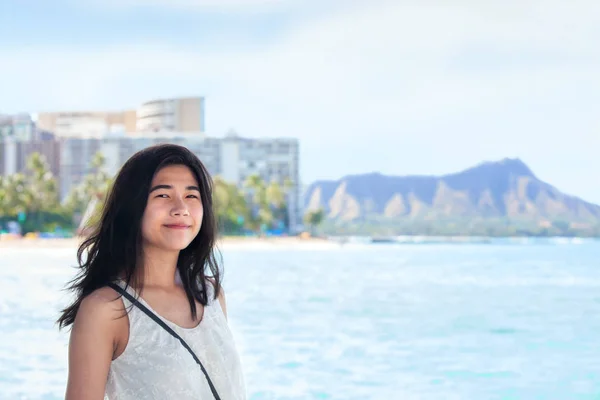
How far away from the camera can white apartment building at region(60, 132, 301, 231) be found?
68.8 m

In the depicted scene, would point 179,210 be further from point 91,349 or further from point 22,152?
point 22,152

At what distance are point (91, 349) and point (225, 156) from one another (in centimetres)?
6978

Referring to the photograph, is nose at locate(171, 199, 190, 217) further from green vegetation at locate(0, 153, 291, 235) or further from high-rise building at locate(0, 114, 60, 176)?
high-rise building at locate(0, 114, 60, 176)

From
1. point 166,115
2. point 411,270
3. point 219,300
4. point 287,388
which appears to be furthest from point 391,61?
point 219,300

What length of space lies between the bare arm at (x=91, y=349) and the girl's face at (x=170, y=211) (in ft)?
0.44

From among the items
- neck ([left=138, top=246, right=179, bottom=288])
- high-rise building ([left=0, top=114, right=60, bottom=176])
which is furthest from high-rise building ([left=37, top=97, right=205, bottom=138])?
neck ([left=138, top=246, right=179, bottom=288])

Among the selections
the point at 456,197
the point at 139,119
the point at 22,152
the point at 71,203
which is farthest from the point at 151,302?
the point at 456,197

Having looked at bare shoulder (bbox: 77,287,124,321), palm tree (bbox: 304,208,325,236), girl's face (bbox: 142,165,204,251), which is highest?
girl's face (bbox: 142,165,204,251)

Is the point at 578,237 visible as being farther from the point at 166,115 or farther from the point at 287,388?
the point at 287,388

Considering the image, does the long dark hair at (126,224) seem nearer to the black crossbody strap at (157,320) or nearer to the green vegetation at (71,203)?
the black crossbody strap at (157,320)

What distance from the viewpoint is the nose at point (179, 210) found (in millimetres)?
1285

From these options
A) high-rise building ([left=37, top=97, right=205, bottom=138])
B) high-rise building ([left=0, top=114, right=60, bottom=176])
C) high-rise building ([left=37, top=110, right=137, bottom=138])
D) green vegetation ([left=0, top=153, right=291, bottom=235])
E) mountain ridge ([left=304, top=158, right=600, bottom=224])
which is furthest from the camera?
mountain ridge ([left=304, top=158, right=600, bottom=224])

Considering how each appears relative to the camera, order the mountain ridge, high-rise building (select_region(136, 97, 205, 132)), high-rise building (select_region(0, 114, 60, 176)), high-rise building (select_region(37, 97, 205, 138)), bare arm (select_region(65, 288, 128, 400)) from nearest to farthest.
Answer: bare arm (select_region(65, 288, 128, 400)) → high-rise building (select_region(0, 114, 60, 176)) → high-rise building (select_region(136, 97, 205, 132)) → high-rise building (select_region(37, 97, 205, 138)) → the mountain ridge

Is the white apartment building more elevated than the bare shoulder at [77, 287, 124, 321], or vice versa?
the white apartment building
